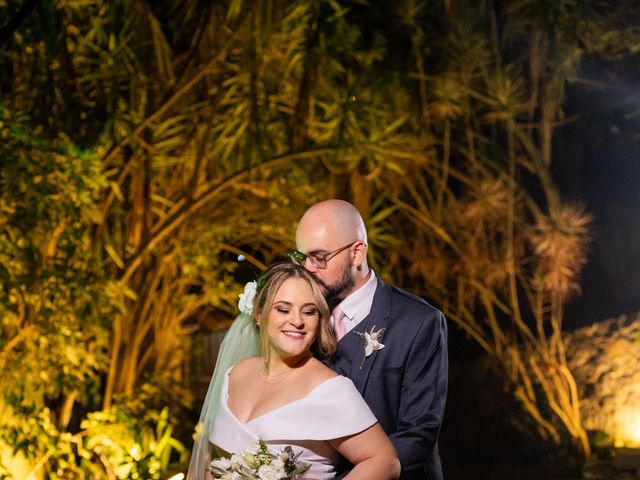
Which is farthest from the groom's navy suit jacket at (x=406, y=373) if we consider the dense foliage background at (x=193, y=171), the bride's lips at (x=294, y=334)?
the dense foliage background at (x=193, y=171)

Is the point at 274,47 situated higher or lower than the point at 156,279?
higher

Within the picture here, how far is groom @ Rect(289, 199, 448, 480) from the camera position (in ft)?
8.69

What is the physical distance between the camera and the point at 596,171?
8969 millimetres

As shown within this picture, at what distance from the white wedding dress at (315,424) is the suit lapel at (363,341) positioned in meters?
0.17

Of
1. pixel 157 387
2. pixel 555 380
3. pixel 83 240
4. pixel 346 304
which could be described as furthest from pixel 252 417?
pixel 555 380

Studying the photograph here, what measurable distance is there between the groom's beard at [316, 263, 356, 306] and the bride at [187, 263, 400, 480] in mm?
162

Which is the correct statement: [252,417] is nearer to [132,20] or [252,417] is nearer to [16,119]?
[16,119]

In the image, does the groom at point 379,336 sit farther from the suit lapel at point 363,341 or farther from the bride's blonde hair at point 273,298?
the bride's blonde hair at point 273,298

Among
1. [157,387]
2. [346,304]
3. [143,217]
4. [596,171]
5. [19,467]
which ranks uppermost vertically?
[596,171]

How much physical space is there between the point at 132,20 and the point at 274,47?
0.88m

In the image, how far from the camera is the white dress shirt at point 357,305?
109 inches

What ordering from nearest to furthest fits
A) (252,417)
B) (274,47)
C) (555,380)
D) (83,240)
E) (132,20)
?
(252,417) → (83,240) → (132,20) → (274,47) → (555,380)

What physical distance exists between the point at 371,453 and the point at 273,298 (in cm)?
45

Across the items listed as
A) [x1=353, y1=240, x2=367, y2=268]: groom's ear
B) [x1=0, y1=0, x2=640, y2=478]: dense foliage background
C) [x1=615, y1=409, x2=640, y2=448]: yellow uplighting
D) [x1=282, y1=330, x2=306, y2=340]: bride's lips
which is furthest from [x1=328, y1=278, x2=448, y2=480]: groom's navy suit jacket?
[x1=615, y1=409, x2=640, y2=448]: yellow uplighting
